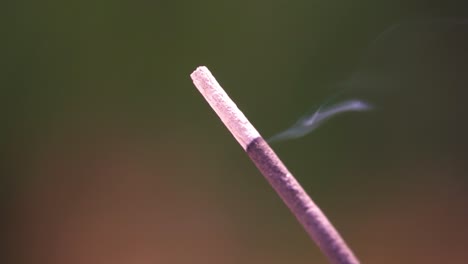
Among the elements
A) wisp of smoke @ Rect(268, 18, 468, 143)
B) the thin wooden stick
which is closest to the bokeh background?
wisp of smoke @ Rect(268, 18, 468, 143)

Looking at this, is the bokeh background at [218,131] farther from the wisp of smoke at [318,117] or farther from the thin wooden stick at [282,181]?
the thin wooden stick at [282,181]

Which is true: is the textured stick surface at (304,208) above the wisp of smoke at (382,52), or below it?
below

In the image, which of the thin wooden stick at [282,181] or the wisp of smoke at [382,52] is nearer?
the thin wooden stick at [282,181]

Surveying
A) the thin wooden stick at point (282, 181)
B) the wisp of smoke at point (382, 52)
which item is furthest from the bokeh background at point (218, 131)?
the thin wooden stick at point (282, 181)

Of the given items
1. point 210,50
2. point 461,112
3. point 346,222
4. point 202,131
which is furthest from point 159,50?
point 461,112

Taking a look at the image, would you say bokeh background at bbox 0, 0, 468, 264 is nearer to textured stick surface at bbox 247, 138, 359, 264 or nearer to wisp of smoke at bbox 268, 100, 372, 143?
wisp of smoke at bbox 268, 100, 372, 143
